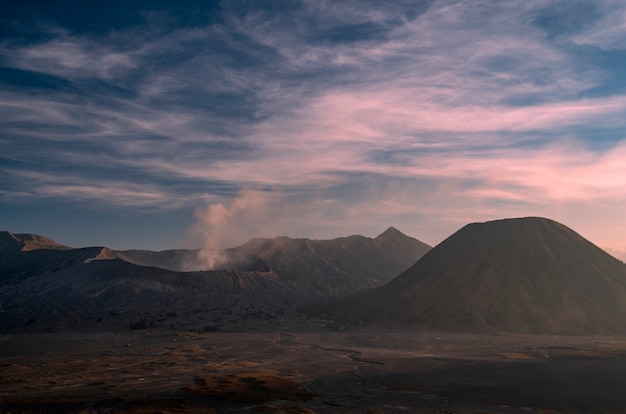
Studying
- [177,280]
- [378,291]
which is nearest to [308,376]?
[378,291]

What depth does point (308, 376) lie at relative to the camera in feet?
110

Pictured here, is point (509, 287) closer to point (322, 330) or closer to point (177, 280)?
point (322, 330)

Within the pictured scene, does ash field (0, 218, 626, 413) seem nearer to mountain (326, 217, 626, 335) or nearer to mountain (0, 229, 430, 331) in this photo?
mountain (326, 217, 626, 335)

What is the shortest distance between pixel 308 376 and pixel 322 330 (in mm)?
37050

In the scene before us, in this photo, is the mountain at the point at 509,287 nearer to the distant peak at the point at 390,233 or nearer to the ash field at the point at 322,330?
the ash field at the point at 322,330

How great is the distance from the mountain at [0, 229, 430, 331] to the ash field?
0.61 metres

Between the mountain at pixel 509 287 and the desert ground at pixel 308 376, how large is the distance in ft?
44.9

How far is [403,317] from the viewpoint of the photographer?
7931 centimetres

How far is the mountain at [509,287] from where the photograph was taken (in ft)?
230

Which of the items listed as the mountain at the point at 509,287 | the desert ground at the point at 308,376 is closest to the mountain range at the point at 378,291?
the mountain at the point at 509,287

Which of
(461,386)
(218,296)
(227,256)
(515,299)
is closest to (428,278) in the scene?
(515,299)

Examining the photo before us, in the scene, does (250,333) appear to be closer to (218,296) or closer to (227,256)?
(218,296)

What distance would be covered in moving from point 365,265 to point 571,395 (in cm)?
12168

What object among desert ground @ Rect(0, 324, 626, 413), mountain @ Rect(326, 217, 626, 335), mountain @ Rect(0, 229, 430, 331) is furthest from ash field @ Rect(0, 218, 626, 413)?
mountain @ Rect(0, 229, 430, 331)
